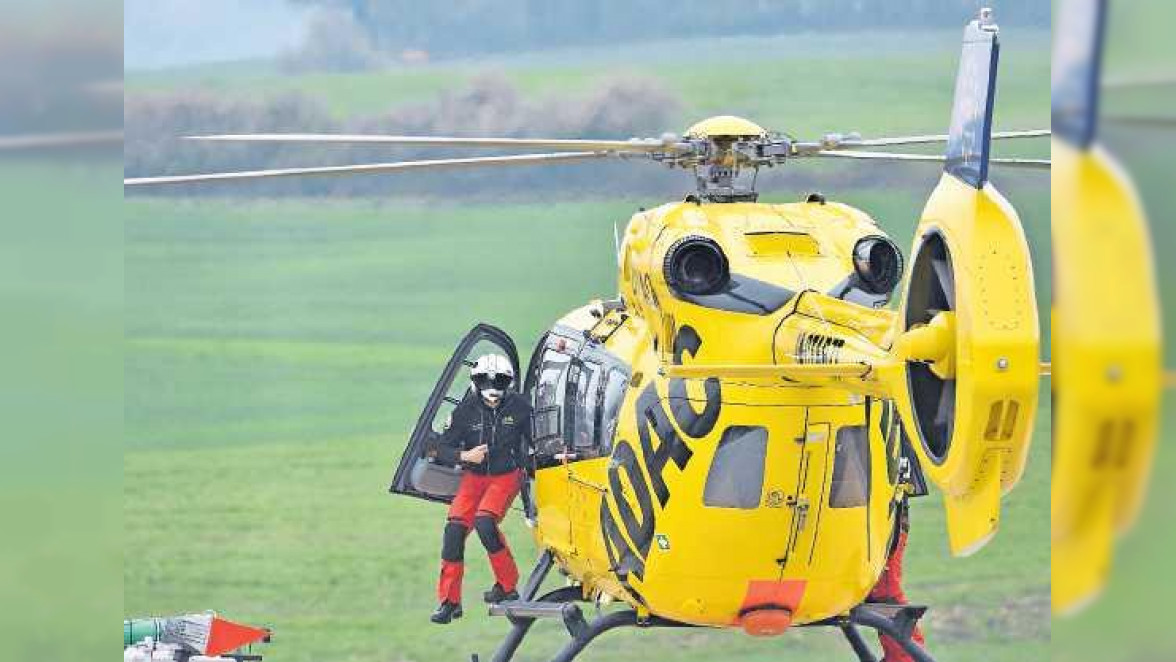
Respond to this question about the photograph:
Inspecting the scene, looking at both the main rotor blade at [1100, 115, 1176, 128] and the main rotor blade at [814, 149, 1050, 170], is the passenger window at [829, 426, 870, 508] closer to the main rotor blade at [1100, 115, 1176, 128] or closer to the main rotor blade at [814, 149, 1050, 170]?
the main rotor blade at [814, 149, 1050, 170]

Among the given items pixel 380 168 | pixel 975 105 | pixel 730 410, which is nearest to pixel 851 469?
pixel 730 410

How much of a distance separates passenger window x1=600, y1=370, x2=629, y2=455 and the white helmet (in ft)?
3.88

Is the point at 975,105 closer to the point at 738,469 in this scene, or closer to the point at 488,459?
the point at 738,469

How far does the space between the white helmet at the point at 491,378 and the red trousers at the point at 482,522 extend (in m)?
0.44

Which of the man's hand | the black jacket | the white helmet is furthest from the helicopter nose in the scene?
the white helmet

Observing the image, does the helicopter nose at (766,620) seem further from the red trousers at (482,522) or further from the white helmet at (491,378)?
the white helmet at (491,378)

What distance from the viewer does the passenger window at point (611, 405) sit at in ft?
30.9

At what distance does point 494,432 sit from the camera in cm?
1073

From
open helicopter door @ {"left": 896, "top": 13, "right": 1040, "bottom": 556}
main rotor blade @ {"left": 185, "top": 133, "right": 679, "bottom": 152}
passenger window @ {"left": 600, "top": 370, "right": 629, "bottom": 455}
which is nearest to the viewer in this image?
open helicopter door @ {"left": 896, "top": 13, "right": 1040, "bottom": 556}

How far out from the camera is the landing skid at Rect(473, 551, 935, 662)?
31.3 feet

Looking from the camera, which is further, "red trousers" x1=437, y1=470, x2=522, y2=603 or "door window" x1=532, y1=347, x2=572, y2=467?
"red trousers" x1=437, y1=470, x2=522, y2=603

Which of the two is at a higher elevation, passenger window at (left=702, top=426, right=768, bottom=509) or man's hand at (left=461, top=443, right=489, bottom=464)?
passenger window at (left=702, top=426, right=768, bottom=509)

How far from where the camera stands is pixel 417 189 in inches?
826

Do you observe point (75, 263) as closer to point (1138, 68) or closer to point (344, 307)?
point (1138, 68)
